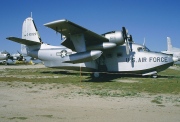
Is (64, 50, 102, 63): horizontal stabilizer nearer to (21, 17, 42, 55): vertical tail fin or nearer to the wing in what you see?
the wing

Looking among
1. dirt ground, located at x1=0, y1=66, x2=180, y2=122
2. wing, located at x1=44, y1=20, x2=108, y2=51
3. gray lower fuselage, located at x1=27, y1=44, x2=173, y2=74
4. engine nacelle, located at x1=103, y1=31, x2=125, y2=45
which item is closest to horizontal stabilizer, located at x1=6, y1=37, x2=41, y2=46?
gray lower fuselage, located at x1=27, y1=44, x2=173, y2=74

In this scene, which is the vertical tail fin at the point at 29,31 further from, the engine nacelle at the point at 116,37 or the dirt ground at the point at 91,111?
the dirt ground at the point at 91,111

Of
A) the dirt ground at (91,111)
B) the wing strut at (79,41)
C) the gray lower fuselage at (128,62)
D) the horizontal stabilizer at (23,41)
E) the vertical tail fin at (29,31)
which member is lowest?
the dirt ground at (91,111)

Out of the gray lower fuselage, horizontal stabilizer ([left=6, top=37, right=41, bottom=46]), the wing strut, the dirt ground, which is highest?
horizontal stabilizer ([left=6, top=37, right=41, bottom=46])

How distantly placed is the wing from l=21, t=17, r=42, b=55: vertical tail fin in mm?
6515

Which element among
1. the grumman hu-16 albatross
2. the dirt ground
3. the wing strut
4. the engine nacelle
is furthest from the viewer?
the engine nacelle

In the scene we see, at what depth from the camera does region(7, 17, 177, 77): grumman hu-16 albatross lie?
15398 millimetres

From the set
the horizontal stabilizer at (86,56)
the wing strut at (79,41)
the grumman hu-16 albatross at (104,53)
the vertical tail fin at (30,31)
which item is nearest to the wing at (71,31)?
the grumman hu-16 albatross at (104,53)

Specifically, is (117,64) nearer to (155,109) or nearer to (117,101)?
(117,101)

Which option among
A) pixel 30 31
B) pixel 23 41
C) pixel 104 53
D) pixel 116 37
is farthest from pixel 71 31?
pixel 30 31

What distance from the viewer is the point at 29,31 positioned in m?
23.1

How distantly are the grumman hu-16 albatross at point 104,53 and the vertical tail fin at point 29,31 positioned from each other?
78.1 inches

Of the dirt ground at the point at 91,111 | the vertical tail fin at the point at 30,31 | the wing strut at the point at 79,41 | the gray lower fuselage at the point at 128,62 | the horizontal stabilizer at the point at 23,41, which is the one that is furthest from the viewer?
the vertical tail fin at the point at 30,31

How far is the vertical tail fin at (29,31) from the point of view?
22906 millimetres
